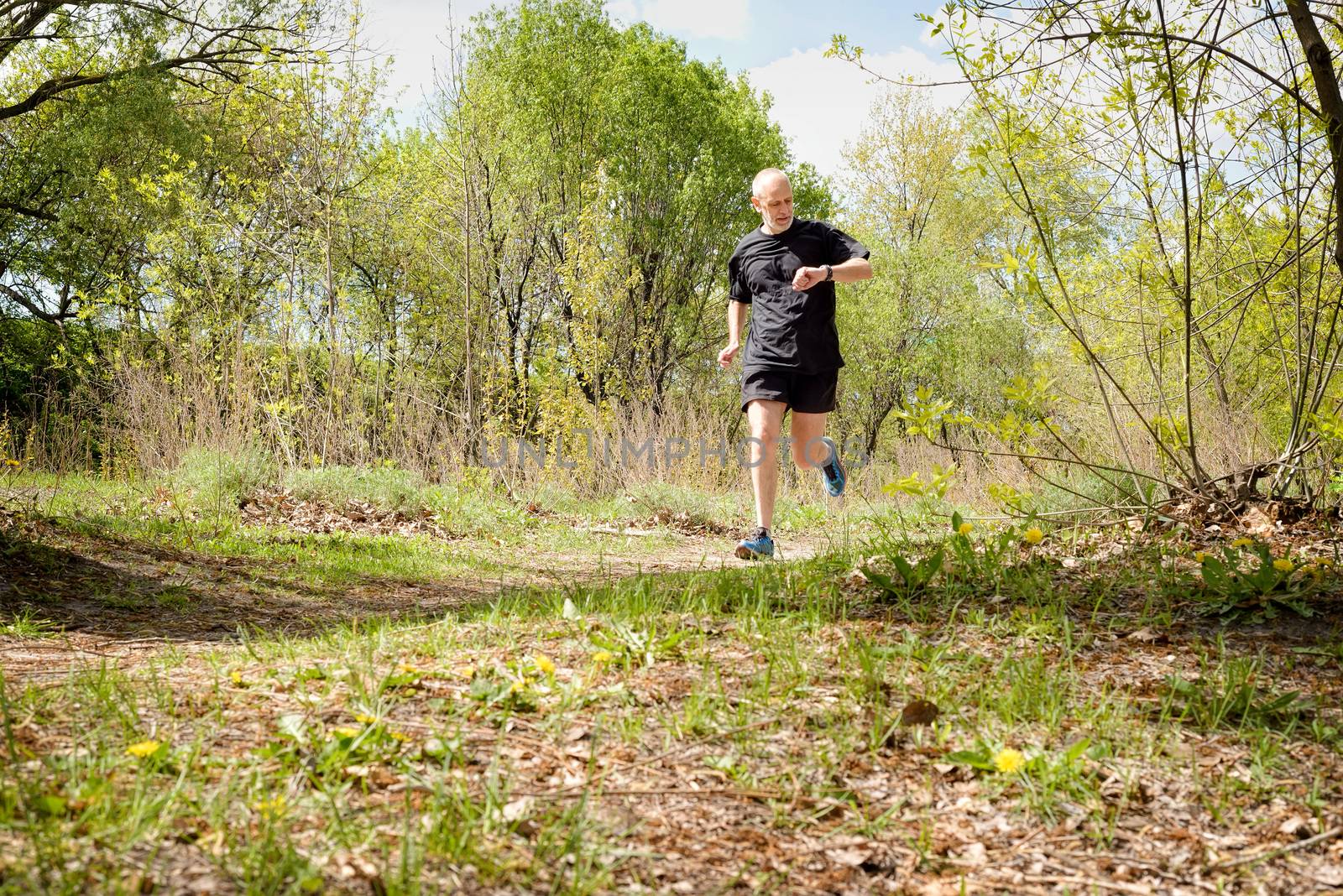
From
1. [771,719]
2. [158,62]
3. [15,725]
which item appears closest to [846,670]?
[771,719]

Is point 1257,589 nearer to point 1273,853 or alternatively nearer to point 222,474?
point 1273,853

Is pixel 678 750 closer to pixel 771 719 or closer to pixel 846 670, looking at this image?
pixel 771 719

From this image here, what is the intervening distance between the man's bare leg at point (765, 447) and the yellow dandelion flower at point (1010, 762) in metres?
2.92

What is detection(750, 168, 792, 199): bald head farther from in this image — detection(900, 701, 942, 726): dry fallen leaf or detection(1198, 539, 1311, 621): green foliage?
detection(900, 701, 942, 726): dry fallen leaf

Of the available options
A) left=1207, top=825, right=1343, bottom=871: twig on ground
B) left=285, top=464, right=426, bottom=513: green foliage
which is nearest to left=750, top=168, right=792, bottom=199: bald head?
left=1207, top=825, right=1343, bottom=871: twig on ground

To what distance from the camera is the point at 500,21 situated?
56.2 ft

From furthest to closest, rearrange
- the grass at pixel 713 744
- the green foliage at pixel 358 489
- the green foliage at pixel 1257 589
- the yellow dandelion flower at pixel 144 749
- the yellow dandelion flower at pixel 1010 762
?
the green foliage at pixel 358 489, the green foliage at pixel 1257 589, the yellow dandelion flower at pixel 1010 762, the yellow dandelion flower at pixel 144 749, the grass at pixel 713 744

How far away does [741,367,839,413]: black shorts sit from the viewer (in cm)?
489

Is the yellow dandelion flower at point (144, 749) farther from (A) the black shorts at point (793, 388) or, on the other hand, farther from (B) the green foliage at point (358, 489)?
(B) the green foliage at point (358, 489)

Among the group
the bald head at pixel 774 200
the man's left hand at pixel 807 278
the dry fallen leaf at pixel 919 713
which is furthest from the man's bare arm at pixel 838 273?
the dry fallen leaf at pixel 919 713

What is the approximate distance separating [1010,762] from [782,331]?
10.9 ft

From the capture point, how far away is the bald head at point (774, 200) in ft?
16.3

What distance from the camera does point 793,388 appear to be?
196 inches

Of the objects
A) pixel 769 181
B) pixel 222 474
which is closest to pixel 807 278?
pixel 769 181
